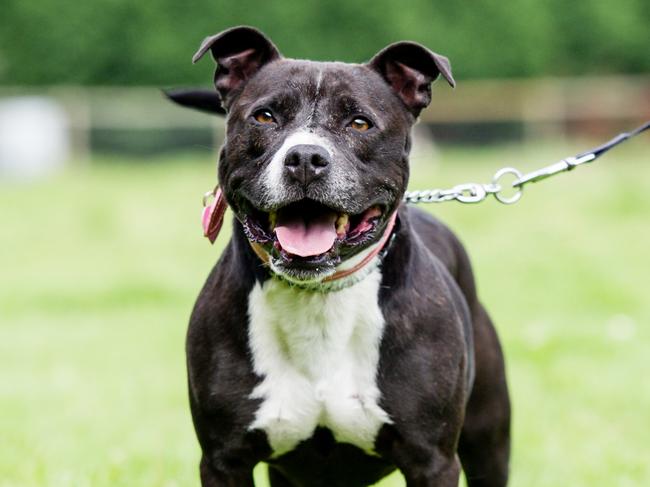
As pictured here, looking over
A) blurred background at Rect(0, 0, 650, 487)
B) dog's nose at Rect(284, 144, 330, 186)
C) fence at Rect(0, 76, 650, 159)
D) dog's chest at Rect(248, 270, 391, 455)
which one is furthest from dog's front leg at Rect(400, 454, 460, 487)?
fence at Rect(0, 76, 650, 159)

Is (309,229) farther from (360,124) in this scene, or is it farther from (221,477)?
(221,477)

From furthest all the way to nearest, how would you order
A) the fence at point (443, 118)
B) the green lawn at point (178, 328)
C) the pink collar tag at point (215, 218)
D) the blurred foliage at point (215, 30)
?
the blurred foliage at point (215, 30) → the fence at point (443, 118) → the green lawn at point (178, 328) → the pink collar tag at point (215, 218)

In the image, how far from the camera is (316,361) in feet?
13.4

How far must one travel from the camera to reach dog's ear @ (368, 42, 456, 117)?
4.21 meters

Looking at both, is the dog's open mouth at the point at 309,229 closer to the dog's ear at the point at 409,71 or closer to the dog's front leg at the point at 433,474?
the dog's ear at the point at 409,71

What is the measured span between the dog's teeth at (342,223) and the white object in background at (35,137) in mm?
25498

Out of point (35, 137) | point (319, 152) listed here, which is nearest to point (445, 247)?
point (319, 152)

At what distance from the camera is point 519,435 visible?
659 centimetres

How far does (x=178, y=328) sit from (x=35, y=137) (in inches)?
806

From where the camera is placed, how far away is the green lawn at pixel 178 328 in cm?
612

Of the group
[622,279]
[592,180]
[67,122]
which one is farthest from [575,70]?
[622,279]

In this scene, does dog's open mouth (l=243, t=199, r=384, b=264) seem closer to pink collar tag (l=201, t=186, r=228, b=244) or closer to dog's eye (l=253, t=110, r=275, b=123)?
dog's eye (l=253, t=110, r=275, b=123)

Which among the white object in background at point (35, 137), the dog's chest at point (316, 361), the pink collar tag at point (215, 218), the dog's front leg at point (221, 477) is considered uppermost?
the pink collar tag at point (215, 218)

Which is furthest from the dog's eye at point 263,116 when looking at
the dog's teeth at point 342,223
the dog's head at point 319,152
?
the dog's teeth at point 342,223
